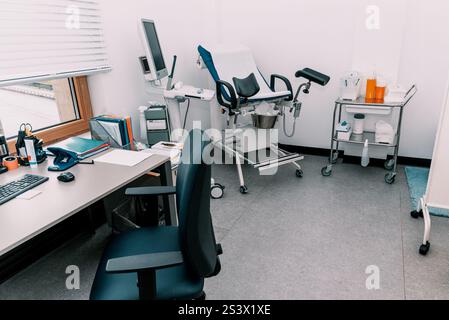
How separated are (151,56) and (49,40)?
2.29ft

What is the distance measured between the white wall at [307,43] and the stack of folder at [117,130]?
43 centimetres

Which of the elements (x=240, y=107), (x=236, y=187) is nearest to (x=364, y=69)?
(x=240, y=107)

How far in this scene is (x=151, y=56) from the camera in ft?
8.74

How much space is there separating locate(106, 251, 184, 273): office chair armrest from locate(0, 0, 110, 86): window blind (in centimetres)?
156

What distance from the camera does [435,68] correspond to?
331cm

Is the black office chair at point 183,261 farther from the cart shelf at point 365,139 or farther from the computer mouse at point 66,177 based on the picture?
the cart shelf at point 365,139

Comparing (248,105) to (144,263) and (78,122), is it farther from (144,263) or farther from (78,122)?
(144,263)

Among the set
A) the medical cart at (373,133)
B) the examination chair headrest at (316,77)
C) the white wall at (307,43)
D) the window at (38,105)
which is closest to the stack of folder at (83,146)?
the window at (38,105)

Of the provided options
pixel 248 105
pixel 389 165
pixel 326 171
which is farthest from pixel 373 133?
pixel 248 105

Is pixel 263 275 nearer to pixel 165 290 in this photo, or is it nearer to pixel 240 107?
pixel 165 290

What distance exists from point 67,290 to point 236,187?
1753 mm

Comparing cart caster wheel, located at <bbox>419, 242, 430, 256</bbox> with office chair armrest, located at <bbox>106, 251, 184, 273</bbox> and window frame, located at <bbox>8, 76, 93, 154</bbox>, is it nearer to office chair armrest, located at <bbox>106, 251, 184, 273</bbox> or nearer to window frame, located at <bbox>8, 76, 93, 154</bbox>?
office chair armrest, located at <bbox>106, 251, 184, 273</bbox>
